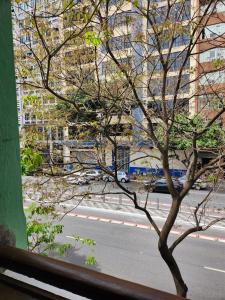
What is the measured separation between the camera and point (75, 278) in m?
0.47

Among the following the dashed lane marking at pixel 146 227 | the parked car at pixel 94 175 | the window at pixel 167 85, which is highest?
the window at pixel 167 85

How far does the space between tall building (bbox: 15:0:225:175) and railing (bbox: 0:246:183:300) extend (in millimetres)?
2372

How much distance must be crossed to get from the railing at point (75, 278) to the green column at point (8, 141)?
85 millimetres

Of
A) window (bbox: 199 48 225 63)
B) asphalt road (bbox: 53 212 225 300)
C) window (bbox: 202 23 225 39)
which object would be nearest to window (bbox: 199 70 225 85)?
window (bbox: 199 48 225 63)

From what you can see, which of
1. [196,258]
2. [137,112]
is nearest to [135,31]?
[137,112]

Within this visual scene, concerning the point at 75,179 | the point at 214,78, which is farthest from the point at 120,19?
the point at 75,179

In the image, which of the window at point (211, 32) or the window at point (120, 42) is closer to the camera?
the window at point (211, 32)

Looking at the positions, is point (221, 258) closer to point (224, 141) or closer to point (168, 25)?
point (224, 141)

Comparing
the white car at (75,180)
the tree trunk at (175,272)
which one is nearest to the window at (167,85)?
the white car at (75,180)

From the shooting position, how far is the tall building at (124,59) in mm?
3270

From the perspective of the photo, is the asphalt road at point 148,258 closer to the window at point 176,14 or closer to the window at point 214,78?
the window at point 214,78

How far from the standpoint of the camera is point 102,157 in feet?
14.8

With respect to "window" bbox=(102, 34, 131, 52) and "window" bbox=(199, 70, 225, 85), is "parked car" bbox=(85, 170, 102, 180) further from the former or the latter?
"window" bbox=(199, 70, 225, 85)

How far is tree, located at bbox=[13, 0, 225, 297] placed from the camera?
3.42 metres
